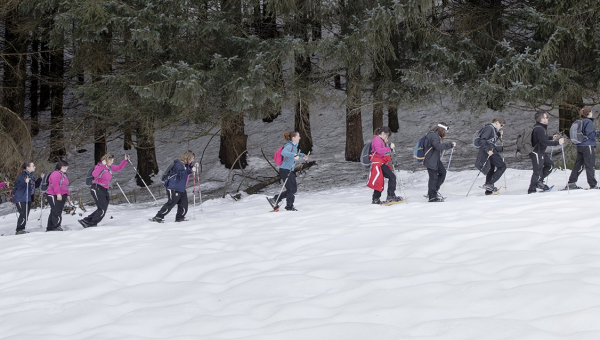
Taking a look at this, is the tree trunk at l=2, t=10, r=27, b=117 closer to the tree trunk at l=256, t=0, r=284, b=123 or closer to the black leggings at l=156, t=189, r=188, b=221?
the tree trunk at l=256, t=0, r=284, b=123

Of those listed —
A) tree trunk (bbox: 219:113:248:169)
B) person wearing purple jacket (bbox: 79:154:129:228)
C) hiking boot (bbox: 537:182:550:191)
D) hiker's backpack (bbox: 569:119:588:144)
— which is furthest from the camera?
tree trunk (bbox: 219:113:248:169)

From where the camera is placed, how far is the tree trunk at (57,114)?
17.8 m

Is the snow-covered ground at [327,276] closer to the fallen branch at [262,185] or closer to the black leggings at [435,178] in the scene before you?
the black leggings at [435,178]

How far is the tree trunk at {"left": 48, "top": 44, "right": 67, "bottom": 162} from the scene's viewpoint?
17.8m

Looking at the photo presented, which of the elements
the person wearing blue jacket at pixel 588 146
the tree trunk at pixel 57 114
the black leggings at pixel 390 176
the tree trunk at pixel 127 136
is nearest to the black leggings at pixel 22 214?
the tree trunk at pixel 57 114

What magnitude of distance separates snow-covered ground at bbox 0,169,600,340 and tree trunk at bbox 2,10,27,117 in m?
10.3

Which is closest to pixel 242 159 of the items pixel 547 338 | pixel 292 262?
pixel 292 262

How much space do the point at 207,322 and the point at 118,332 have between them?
0.76 meters

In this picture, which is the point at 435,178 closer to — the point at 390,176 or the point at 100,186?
the point at 390,176

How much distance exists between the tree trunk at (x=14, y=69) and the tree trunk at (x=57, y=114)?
1031mm

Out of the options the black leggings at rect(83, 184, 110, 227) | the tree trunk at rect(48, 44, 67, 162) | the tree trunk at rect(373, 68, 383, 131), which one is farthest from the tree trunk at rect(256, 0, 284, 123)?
the tree trunk at rect(48, 44, 67, 162)

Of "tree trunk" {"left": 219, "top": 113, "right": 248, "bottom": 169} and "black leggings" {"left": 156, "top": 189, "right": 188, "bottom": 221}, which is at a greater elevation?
"tree trunk" {"left": 219, "top": 113, "right": 248, "bottom": 169}

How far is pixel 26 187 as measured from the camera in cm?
1212

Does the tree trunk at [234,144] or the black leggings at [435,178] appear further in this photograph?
the tree trunk at [234,144]
